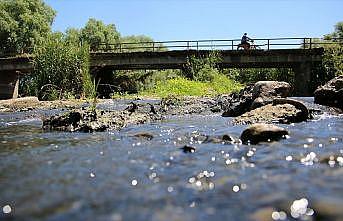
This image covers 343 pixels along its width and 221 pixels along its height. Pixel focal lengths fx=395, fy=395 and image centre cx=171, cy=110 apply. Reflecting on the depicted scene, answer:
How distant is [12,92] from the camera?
44281mm

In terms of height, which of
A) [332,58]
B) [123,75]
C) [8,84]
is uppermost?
[332,58]

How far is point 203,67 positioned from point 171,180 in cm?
2717

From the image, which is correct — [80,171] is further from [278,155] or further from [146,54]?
[146,54]

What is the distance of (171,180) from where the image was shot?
4.60m

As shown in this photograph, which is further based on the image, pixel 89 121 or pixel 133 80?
pixel 133 80

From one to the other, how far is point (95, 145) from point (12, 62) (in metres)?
37.2

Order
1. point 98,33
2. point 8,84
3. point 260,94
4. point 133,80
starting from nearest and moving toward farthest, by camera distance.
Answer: point 260,94, point 8,84, point 133,80, point 98,33

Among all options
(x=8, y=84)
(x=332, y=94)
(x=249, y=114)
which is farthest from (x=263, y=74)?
(x=249, y=114)

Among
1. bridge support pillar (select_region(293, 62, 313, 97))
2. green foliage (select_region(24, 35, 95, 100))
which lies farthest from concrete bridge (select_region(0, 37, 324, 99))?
green foliage (select_region(24, 35, 95, 100))

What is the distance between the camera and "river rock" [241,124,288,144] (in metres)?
6.85

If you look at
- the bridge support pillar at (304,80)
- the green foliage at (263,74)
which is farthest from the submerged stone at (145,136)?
the green foliage at (263,74)

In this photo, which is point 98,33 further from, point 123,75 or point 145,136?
point 145,136

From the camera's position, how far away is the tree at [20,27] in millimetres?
59438

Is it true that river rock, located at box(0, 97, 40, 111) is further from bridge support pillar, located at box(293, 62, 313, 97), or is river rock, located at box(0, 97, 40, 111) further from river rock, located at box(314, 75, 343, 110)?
bridge support pillar, located at box(293, 62, 313, 97)
